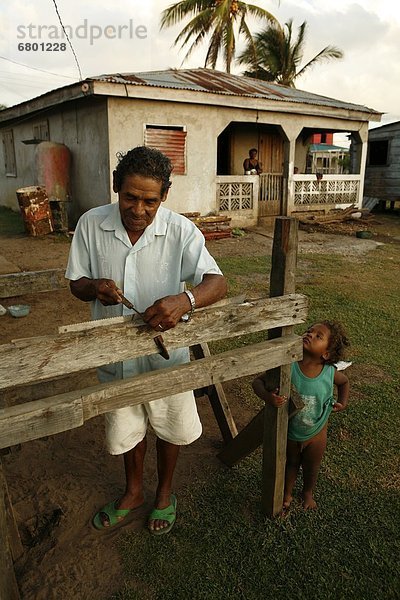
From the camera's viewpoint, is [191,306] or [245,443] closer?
[191,306]

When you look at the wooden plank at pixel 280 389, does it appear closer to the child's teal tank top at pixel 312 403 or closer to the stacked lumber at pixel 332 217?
the child's teal tank top at pixel 312 403

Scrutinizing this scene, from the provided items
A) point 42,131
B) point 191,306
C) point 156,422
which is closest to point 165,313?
point 191,306

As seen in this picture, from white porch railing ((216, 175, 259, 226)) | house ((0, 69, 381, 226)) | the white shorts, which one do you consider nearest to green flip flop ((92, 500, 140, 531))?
the white shorts

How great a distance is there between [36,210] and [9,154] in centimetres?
644

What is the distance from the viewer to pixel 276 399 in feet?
7.20

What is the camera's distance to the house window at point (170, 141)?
10.5 metres

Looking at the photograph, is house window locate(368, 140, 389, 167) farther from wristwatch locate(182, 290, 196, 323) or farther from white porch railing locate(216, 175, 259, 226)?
wristwatch locate(182, 290, 196, 323)

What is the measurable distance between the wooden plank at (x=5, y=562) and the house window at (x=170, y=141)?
9.49 metres

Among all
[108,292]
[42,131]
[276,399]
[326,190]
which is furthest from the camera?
[326,190]

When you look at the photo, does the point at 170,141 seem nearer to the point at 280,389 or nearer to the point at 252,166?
the point at 252,166

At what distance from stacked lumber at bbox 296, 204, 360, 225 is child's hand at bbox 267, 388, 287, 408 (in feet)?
36.0

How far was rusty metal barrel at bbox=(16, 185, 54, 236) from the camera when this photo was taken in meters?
10.1

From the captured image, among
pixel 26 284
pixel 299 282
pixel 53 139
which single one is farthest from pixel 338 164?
pixel 26 284

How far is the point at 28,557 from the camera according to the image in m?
2.23
